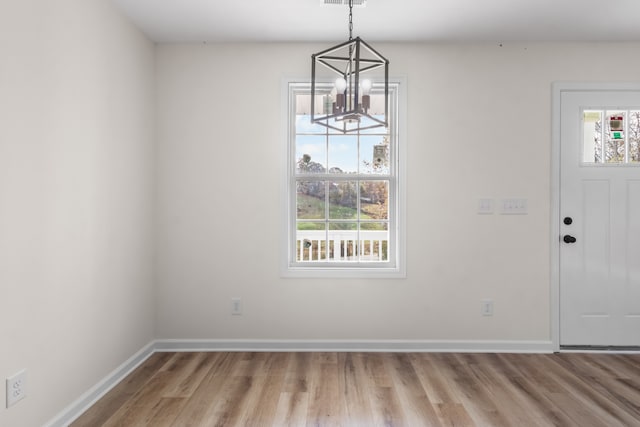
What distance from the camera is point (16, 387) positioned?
6.61 ft

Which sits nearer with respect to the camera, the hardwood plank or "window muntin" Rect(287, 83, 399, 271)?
the hardwood plank

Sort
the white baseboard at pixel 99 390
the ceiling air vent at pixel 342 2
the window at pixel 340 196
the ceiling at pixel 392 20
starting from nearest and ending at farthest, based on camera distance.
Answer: the white baseboard at pixel 99 390, the ceiling air vent at pixel 342 2, the ceiling at pixel 392 20, the window at pixel 340 196

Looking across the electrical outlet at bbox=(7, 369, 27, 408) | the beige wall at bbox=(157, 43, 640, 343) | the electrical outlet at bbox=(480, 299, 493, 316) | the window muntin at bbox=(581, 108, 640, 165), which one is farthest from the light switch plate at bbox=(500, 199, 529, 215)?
the electrical outlet at bbox=(7, 369, 27, 408)

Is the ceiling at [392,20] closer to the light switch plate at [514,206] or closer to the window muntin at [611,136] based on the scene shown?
the window muntin at [611,136]

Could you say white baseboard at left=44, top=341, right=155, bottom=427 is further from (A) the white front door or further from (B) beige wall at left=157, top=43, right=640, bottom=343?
(A) the white front door

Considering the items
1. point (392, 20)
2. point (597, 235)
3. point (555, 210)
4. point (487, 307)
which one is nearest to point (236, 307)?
point (487, 307)

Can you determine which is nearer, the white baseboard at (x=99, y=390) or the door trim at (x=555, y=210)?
the white baseboard at (x=99, y=390)

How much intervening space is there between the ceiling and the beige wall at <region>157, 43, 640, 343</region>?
173 mm

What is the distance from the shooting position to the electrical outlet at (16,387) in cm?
197

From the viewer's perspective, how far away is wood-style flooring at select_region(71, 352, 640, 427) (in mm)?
2455

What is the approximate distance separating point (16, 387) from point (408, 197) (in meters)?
2.89

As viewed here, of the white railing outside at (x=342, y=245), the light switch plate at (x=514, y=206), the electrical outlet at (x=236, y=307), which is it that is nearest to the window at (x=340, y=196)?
the white railing outside at (x=342, y=245)

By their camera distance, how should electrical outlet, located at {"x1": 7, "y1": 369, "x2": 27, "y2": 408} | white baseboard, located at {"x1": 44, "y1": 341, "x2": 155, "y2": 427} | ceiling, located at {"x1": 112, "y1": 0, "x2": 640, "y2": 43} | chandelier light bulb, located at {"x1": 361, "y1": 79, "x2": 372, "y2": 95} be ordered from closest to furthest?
electrical outlet, located at {"x1": 7, "y1": 369, "x2": 27, "y2": 408}, chandelier light bulb, located at {"x1": 361, "y1": 79, "x2": 372, "y2": 95}, white baseboard, located at {"x1": 44, "y1": 341, "x2": 155, "y2": 427}, ceiling, located at {"x1": 112, "y1": 0, "x2": 640, "y2": 43}

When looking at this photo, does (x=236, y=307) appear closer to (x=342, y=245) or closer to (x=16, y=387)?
(x=342, y=245)
